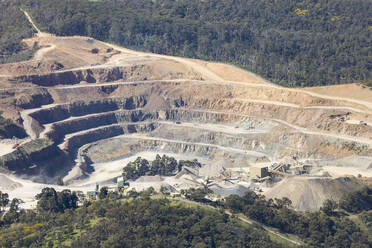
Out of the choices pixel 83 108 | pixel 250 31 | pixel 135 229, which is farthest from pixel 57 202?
pixel 250 31

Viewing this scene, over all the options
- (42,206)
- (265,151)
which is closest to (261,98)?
(265,151)

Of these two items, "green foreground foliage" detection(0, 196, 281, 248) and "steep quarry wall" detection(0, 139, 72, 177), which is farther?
"steep quarry wall" detection(0, 139, 72, 177)

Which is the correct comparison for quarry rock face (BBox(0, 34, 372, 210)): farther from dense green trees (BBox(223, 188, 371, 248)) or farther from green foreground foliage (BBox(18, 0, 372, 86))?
green foreground foliage (BBox(18, 0, 372, 86))

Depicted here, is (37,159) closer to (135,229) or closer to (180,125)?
(180,125)

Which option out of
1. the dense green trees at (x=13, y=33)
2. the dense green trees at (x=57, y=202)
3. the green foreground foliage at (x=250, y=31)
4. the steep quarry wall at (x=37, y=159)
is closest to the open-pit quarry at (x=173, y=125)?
the steep quarry wall at (x=37, y=159)

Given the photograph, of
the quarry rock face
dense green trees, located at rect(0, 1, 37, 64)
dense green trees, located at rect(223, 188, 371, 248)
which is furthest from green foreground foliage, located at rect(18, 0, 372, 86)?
dense green trees, located at rect(223, 188, 371, 248)
